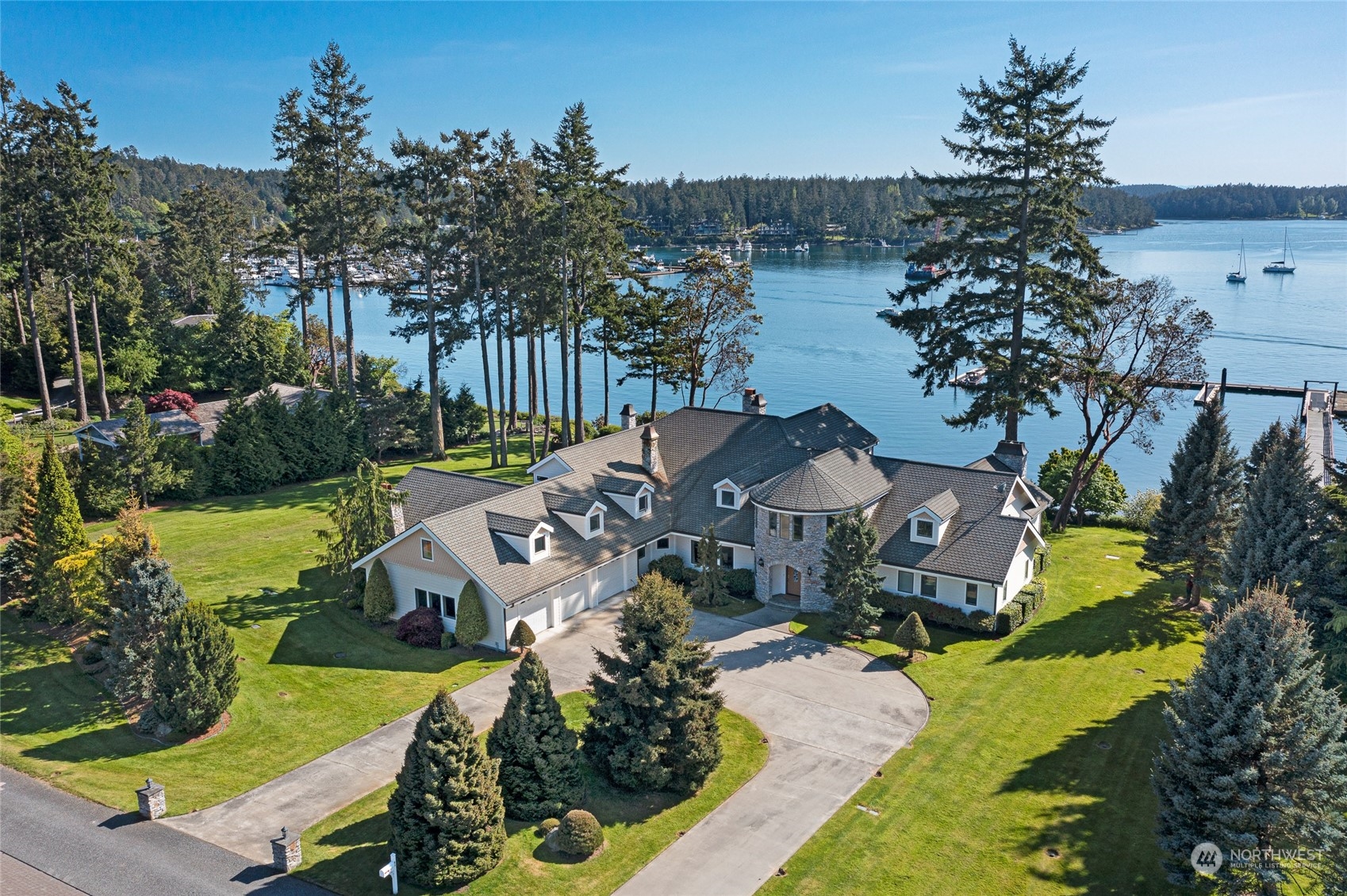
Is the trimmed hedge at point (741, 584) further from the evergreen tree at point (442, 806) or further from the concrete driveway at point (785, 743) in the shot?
the evergreen tree at point (442, 806)

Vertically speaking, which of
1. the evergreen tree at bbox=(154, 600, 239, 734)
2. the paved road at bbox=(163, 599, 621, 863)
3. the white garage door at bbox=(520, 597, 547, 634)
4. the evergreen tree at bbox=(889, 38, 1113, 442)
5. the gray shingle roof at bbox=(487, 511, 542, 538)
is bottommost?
the paved road at bbox=(163, 599, 621, 863)

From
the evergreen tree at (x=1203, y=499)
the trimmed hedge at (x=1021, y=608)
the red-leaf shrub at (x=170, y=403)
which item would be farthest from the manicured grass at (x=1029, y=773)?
the red-leaf shrub at (x=170, y=403)

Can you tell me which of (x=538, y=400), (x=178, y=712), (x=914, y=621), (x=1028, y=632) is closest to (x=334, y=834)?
(x=178, y=712)

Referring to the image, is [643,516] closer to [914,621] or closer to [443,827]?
[914,621]

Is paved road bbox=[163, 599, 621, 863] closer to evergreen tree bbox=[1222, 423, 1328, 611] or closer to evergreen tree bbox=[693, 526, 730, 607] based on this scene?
evergreen tree bbox=[693, 526, 730, 607]

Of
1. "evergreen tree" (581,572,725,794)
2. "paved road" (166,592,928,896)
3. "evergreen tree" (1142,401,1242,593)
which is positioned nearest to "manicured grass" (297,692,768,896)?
"paved road" (166,592,928,896)

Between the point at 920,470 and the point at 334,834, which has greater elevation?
the point at 920,470
